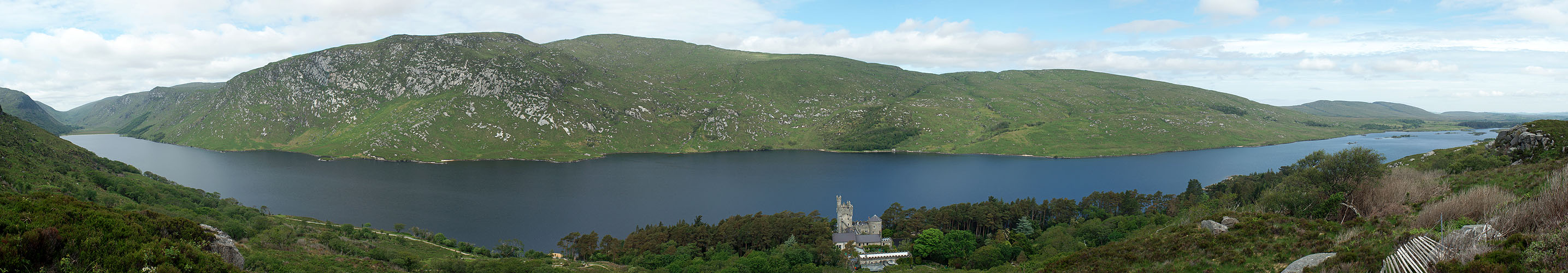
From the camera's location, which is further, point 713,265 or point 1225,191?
point 1225,191

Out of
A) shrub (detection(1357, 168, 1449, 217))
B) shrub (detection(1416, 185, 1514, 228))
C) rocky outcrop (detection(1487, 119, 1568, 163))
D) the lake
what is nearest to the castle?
the lake

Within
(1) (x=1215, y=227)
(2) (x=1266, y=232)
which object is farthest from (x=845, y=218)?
(2) (x=1266, y=232)

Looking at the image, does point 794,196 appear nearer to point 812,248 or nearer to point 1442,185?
point 812,248

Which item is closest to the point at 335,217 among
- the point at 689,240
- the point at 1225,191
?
the point at 689,240

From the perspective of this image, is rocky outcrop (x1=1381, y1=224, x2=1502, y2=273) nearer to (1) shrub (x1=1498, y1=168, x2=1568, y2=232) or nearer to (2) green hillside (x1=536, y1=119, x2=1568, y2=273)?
(2) green hillside (x1=536, y1=119, x2=1568, y2=273)

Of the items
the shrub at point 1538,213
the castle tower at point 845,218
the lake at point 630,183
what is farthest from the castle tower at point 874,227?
the shrub at point 1538,213
